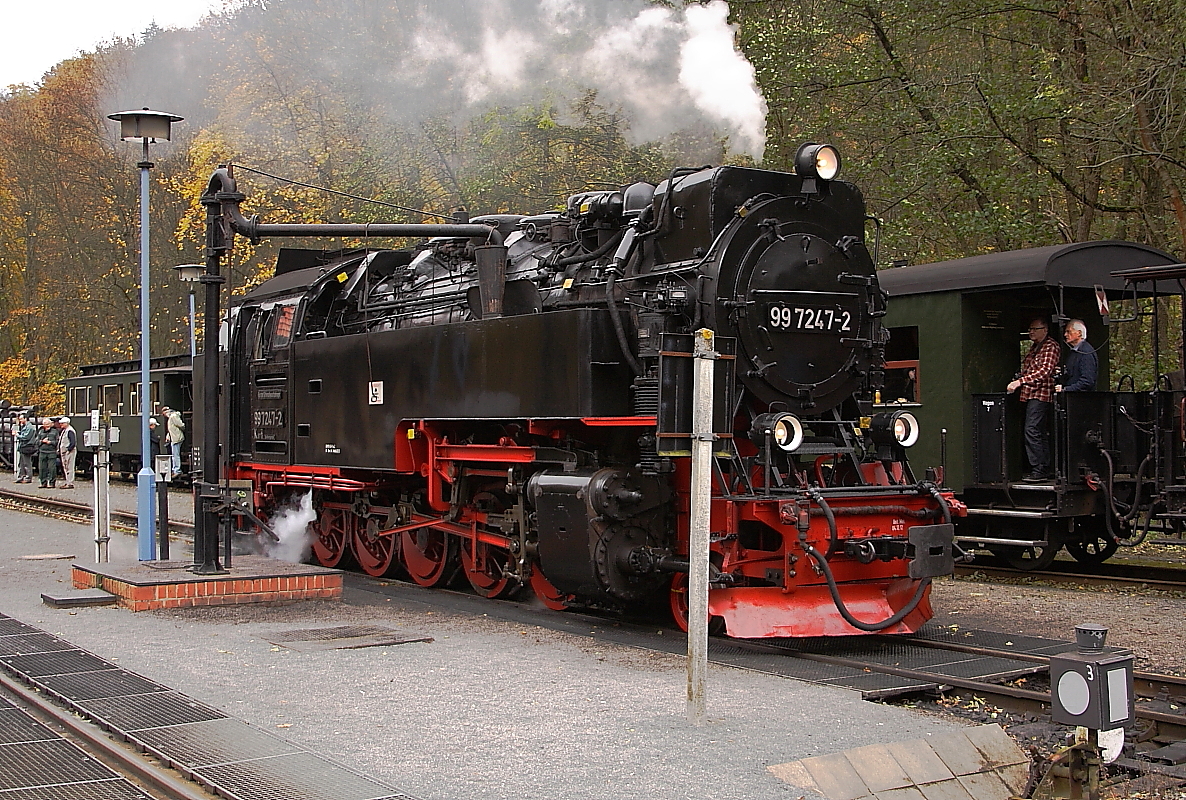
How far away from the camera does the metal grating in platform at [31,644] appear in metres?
7.23

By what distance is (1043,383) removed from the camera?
1074 cm

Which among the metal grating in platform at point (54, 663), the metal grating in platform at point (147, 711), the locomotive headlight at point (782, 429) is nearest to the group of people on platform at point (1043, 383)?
the locomotive headlight at point (782, 429)

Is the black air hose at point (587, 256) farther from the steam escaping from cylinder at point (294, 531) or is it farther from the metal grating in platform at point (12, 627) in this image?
the steam escaping from cylinder at point (294, 531)

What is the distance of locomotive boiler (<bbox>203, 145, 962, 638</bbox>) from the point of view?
7430 millimetres

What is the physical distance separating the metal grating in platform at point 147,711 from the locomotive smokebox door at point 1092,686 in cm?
366

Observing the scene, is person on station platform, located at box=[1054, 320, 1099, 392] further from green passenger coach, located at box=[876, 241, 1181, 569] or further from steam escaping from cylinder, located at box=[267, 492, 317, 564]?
steam escaping from cylinder, located at box=[267, 492, 317, 564]

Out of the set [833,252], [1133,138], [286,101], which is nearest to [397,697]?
[833,252]

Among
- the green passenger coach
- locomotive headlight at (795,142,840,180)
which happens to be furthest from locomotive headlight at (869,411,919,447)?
the green passenger coach

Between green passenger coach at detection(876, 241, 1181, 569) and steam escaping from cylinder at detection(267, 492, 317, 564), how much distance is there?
237 inches

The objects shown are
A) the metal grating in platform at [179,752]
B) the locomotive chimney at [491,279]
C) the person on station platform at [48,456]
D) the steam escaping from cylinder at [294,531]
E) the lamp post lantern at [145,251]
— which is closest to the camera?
the metal grating in platform at [179,752]

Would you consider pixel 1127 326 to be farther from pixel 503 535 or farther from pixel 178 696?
pixel 178 696

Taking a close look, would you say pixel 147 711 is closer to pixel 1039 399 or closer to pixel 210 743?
pixel 210 743

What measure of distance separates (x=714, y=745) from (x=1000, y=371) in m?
7.72

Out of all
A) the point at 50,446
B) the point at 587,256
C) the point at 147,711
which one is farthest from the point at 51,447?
the point at 147,711
